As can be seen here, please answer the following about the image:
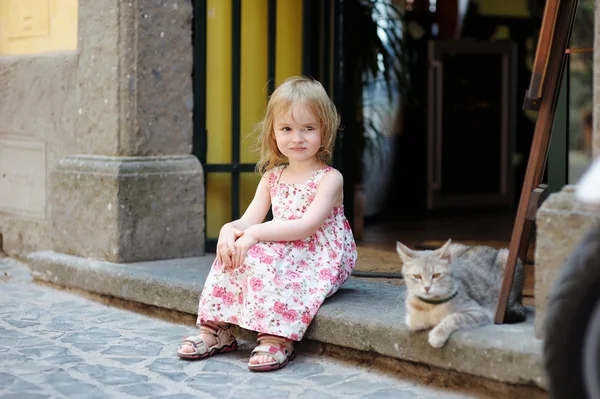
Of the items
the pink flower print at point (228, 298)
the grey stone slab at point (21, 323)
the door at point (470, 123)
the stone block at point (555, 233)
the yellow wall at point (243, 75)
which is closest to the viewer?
the stone block at point (555, 233)

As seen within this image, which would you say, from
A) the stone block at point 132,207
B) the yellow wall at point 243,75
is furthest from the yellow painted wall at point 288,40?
the stone block at point 132,207

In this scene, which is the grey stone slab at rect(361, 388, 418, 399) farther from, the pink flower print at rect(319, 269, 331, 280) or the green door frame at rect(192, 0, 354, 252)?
the green door frame at rect(192, 0, 354, 252)

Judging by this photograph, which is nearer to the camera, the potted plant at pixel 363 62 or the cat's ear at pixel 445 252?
the cat's ear at pixel 445 252

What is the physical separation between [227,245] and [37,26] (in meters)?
2.70

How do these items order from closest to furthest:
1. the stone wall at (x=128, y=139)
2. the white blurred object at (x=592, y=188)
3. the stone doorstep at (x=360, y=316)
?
the white blurred object at (x=592, y=188) < the stone doorstep at (x=360, y=316) < the stone wall at (x=128, y=139)

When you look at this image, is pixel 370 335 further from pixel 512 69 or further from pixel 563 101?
pixel 512 69

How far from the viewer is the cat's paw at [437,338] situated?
3.27m

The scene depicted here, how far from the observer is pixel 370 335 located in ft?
11.9

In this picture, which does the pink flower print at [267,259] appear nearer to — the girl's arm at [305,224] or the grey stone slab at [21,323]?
the girl's arm at [305,224]

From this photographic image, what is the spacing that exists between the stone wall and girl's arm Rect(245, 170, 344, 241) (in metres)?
1.30

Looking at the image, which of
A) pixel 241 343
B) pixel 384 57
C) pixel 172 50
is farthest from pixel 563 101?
pixel 241 343

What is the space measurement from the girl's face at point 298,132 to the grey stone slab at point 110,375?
110 cm

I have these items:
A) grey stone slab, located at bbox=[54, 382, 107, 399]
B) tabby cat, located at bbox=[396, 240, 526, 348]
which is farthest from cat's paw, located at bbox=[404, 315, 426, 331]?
grey stone slab, located at bbox=[54, 382, 107, 399]

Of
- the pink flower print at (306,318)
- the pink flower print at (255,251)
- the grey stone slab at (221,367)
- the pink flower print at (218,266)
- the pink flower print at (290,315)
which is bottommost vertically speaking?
the grey stone slab at (221,367)
